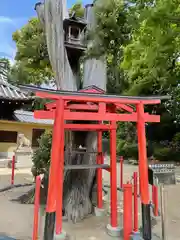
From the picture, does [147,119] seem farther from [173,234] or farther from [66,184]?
[66,184]

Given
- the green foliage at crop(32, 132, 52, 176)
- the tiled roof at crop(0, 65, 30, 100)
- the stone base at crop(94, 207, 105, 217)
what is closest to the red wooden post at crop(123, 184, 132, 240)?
the stone base at crop(94, 207, 105, 217)

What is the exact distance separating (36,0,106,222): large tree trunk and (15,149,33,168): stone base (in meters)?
8.26

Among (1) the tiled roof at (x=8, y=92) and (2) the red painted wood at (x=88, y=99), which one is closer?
(2) the red painted wood at (x=88, y=99)

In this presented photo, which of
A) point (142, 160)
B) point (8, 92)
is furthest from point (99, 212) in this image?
point (8, 92)

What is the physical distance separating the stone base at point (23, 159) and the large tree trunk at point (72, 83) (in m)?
8.26

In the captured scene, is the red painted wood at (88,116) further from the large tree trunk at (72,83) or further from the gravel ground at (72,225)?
the gravel ground at (72,225)

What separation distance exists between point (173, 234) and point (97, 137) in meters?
2.57

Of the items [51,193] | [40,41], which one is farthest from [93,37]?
[51,193]

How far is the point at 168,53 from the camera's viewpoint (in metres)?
7.41

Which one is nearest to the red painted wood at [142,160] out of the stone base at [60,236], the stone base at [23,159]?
the stone base at [60,236]

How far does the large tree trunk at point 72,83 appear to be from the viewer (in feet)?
16.1

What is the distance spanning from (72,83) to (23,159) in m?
9.15

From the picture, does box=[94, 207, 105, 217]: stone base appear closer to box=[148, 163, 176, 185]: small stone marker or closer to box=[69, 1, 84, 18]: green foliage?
box=[148, 163, 176, 185]: small stone marker

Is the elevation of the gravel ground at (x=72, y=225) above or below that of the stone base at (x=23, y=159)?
below
